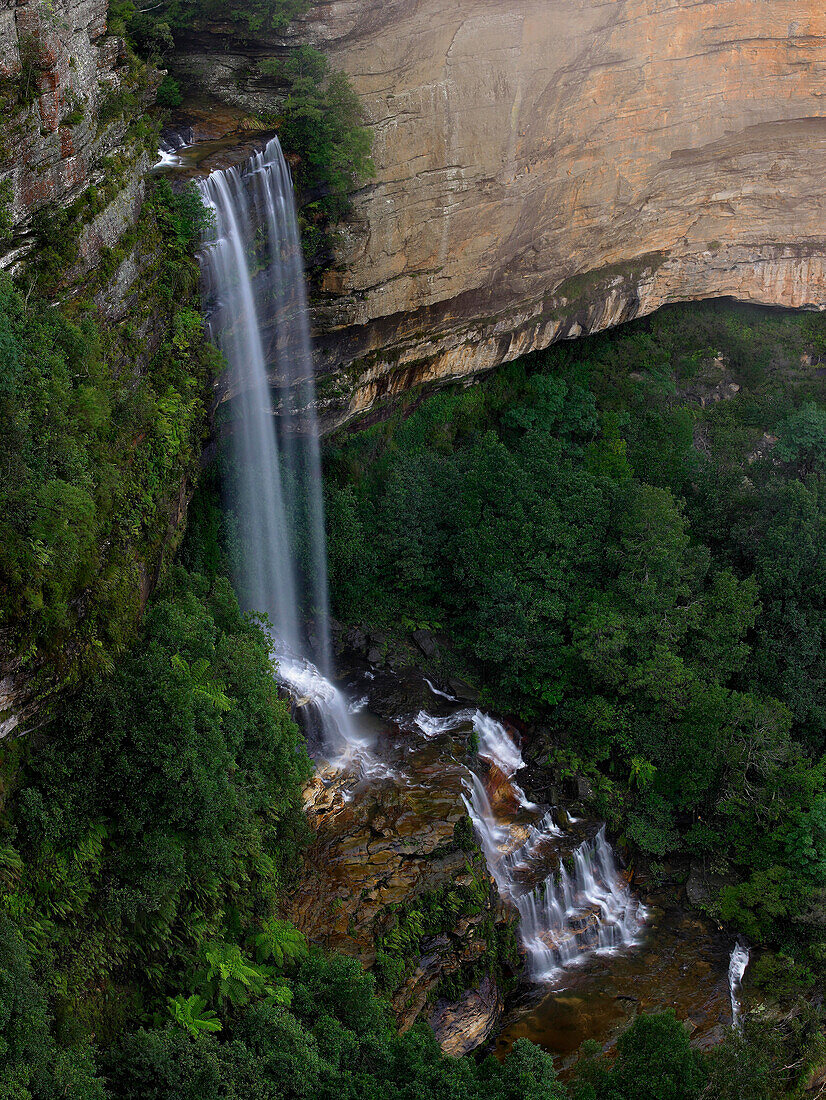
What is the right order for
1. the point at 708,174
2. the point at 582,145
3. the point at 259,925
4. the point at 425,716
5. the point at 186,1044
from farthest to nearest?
the point at 708,174 → the point at 582,145 → the point at 425,716 → the point at 259,925 → the point at 186,1044

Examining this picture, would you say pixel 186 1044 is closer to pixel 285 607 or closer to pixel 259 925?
pixel 259 925

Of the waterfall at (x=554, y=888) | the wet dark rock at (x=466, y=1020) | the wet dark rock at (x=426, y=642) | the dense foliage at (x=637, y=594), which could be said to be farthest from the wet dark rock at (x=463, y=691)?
the wet dark rock at (x=466, y=1020)

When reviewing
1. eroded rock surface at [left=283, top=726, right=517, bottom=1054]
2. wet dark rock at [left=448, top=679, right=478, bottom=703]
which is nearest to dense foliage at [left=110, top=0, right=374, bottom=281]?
wet dark rock at [left=448, top=679, right=478, bottom=703]

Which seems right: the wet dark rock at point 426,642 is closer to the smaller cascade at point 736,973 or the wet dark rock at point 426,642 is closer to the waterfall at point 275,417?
the waterfall at point 275,417

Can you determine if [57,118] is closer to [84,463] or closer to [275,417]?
[84,463]

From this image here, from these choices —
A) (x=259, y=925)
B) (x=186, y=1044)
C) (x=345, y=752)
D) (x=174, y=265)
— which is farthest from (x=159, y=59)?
(x=186, y=1044)

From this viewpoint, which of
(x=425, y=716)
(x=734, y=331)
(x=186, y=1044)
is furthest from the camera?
(x=734, y=331)
